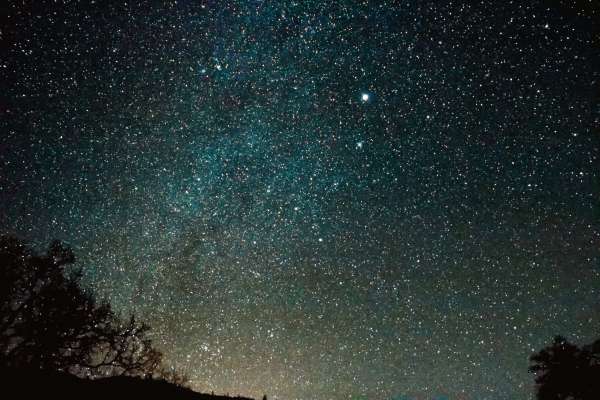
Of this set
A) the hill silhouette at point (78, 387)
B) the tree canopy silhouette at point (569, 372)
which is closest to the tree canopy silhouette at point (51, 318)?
the hill silhouette at point (78, 387)

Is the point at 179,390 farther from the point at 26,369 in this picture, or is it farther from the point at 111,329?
the point at 111,329

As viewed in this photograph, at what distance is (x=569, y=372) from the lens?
29.3 metres

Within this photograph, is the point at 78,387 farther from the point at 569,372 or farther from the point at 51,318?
the point at 569,372

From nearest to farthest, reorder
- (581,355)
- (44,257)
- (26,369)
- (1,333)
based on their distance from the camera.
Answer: (26,369) < (1,333) < (44,257) < (581,355)

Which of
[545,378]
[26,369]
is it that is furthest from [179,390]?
[545,378]

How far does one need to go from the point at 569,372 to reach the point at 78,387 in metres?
31.6

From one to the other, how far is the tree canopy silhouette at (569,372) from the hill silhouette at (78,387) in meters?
26.3

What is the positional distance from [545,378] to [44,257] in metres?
34.6

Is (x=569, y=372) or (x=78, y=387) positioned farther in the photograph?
(x=569, y=372)

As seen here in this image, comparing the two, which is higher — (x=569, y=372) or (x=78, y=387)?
(x=569, y=372)

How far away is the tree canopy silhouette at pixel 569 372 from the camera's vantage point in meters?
28.4

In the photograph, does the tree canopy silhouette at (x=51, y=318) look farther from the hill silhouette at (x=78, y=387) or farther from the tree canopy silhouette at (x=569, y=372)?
the tree canopy silhouette at (x=569, y=372)

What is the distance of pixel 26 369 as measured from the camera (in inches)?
544

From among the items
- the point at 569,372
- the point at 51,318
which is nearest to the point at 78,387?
the point at 51,318
